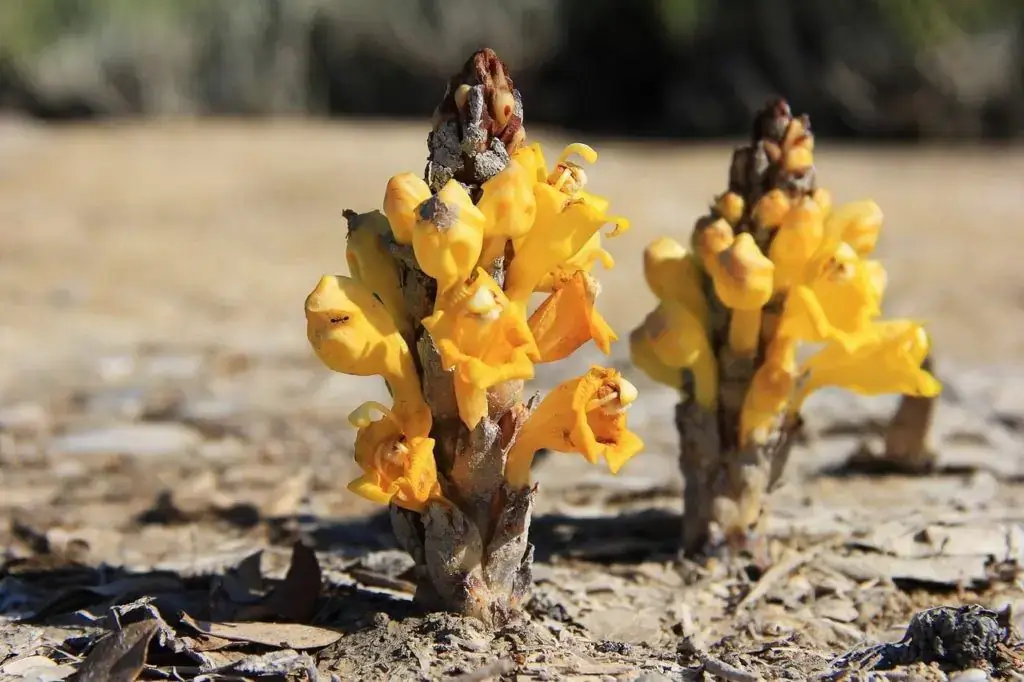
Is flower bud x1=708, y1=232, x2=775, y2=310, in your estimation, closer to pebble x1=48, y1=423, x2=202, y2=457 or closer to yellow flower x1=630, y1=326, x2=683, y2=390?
yellow flower x1=630, y1=326, x2=683, y2=390

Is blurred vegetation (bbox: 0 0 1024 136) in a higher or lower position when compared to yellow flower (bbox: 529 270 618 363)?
higher

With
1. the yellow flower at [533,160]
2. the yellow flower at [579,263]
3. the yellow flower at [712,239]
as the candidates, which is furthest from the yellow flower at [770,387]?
the yellow flower at [533,160]

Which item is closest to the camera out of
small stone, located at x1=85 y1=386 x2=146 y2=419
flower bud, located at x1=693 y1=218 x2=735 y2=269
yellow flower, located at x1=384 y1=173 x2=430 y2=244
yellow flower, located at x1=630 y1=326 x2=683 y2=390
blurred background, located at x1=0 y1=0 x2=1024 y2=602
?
yellow flower, located at x1=384 y1=173 x2=430 y2=244

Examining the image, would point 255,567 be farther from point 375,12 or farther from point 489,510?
point 375,12

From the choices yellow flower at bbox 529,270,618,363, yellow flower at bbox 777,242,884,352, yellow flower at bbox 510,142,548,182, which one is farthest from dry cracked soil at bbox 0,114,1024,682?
yellow flower at bbox 510,142,548,182

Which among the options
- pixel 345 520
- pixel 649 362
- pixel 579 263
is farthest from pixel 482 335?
pixel 345 520

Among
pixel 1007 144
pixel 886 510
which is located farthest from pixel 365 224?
pixel 1007 144
